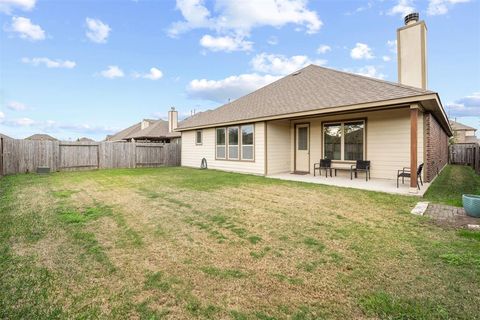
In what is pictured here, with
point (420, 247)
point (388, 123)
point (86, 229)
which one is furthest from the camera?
point (388, 123)

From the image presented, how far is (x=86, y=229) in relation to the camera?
4203mm

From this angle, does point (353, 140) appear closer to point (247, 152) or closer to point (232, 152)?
point (247, 152)

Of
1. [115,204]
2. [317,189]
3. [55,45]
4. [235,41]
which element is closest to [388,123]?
[317,189]

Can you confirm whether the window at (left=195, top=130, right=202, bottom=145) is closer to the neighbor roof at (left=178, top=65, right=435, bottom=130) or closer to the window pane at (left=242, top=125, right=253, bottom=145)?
the neighbor roof at (left=178, top=65, right=435, bottom=130)

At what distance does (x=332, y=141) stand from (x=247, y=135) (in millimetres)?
3956

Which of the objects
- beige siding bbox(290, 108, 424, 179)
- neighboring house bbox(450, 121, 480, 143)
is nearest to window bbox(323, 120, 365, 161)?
beige siding bbox(290, 108, 424, 179)

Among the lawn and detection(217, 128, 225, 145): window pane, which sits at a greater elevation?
detection(217, 128, 225, 145): window pane

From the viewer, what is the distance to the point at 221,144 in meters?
13.8

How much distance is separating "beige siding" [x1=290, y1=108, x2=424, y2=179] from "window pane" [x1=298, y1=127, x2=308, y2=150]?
6.36ft

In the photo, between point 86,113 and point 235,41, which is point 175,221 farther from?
point 86,113

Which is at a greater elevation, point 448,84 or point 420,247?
point 448,84

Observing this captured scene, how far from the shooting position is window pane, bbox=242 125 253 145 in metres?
12.1

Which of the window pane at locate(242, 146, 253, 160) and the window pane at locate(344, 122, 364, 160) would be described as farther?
the window pane at locate(242, 146, 253, 160)

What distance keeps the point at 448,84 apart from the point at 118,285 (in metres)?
21.3
